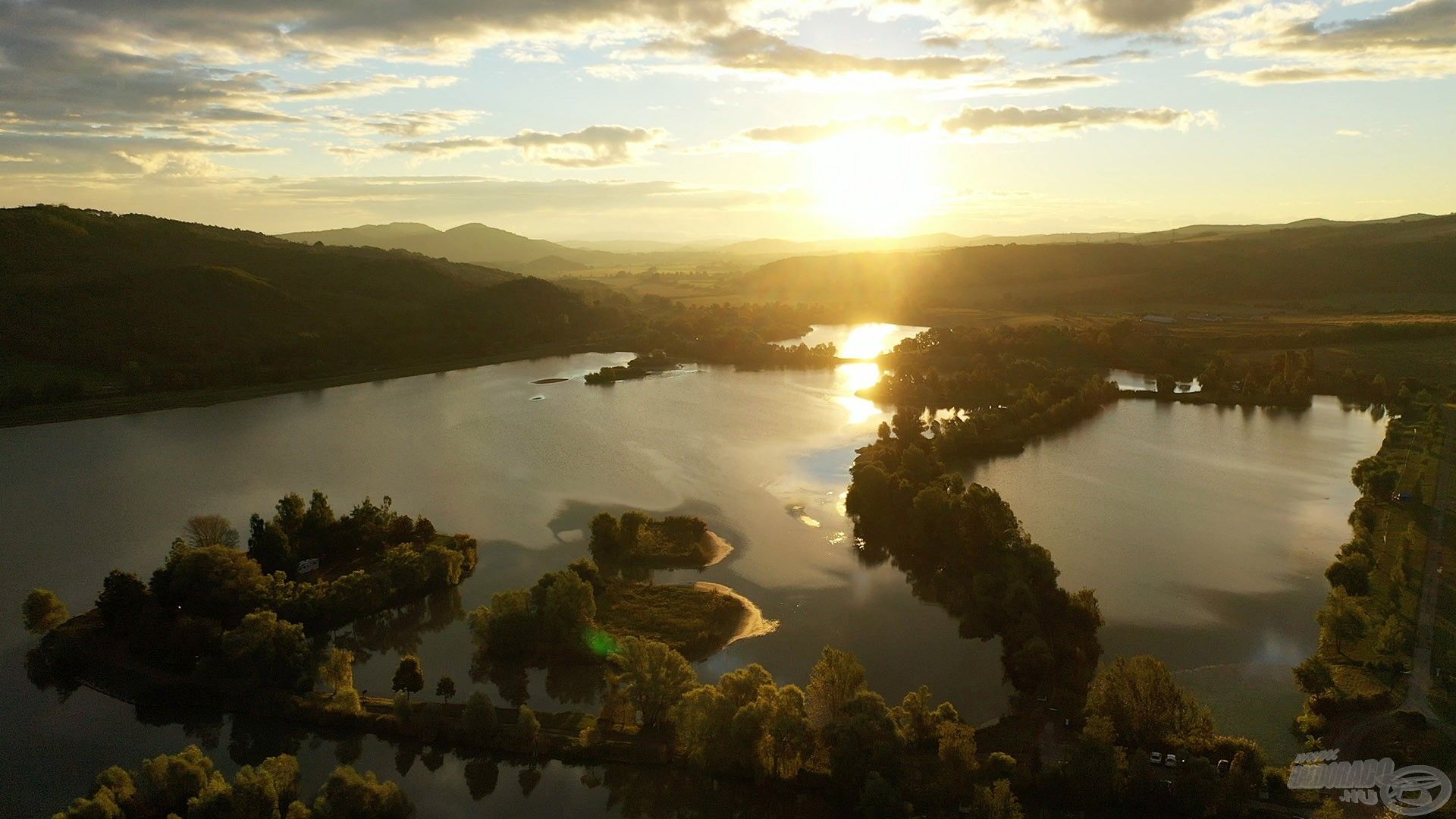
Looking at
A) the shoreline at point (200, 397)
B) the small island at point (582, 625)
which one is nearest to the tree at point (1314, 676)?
the small island at point (582, 625)

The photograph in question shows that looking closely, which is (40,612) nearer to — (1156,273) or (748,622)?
(748,622)

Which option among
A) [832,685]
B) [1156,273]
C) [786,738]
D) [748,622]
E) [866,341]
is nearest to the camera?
[786,738]

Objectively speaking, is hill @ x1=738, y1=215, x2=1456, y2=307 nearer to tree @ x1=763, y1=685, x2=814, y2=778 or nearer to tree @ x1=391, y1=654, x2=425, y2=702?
tree @ x1=763, y1=685, x2=814, y2=778

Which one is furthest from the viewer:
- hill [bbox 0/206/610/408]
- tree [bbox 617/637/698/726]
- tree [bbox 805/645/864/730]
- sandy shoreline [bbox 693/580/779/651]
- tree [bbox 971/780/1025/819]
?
hill [bbox 0/206/610/408]

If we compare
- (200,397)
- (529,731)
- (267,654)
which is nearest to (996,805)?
(529,731)

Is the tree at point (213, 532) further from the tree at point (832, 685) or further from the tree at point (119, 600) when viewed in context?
the tree at point (832, 685)

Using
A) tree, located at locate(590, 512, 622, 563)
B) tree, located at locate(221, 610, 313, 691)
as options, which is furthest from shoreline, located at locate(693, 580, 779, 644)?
tree, located at locate(221, 610, 313, 691)
